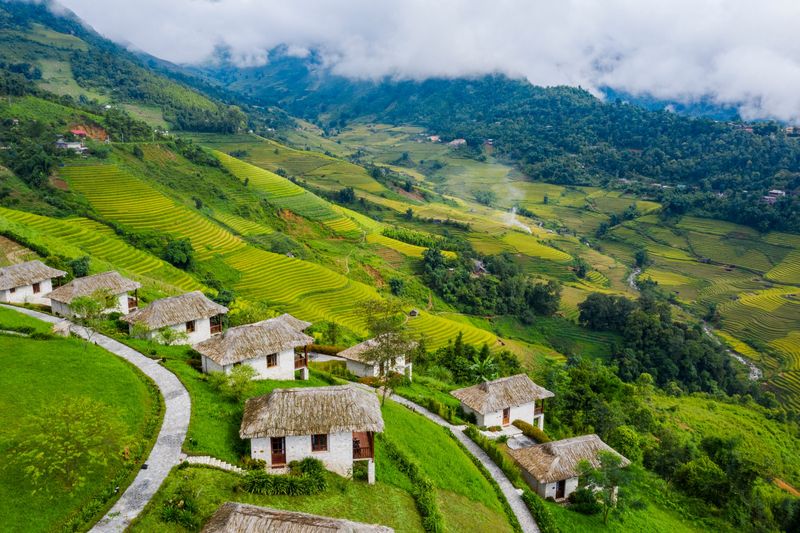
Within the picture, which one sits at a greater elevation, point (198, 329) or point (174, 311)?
point (174, 311)

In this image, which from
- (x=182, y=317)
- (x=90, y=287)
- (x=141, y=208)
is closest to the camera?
Result: (x=182, y=317)

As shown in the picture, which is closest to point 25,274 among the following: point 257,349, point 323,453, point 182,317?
point 182,317

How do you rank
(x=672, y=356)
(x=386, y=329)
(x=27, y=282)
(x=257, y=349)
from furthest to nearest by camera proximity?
(x=672, y=356), (x=27, y=282), (x=257, y=349), (x=386, y=329)

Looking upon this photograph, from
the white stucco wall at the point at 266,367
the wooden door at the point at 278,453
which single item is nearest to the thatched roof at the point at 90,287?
the white stucco wall at the point at 266,367

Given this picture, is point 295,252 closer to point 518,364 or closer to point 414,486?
point 518,364

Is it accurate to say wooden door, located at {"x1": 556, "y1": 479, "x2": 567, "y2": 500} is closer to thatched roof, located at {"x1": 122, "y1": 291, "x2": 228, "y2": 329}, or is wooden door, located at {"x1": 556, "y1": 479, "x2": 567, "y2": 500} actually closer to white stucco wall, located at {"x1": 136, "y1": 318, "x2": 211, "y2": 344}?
thatched roof, located at {"x1": 122, "y1": 291, "x2": 228, "y2": 329}

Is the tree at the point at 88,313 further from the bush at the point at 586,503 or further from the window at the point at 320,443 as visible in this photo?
the bush at the point at 586,503

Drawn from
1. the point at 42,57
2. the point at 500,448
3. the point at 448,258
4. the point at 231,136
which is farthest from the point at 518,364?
the point at 42,57

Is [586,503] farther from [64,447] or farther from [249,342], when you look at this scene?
[64,447]
